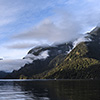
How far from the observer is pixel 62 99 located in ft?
234

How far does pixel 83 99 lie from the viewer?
69.8 metres

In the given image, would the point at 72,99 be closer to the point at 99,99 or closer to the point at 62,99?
the point at 62,99

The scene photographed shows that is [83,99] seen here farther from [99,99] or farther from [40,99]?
[40,99]

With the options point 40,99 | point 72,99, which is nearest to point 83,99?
point 72,99

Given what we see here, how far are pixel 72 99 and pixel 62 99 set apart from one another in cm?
427

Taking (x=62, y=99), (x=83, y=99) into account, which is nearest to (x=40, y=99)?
(x=62, y=99)

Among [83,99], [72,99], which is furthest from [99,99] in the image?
[72,99]

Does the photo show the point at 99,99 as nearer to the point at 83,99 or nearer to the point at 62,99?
the point at 83,99

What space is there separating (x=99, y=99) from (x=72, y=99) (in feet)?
36.1

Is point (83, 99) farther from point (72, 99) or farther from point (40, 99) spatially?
point (40, 99)

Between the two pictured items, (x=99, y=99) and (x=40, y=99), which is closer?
(x=99, y=99)

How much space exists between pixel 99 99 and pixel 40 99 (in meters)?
25.2

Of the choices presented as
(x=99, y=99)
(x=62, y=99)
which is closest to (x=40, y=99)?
(x=62, y=99)

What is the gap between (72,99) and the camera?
231ft
